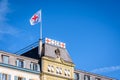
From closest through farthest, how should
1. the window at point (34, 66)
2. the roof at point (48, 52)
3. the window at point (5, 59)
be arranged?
the window at point (5, 59)
the window at point (34, 66)
the roof at point (48, 52)

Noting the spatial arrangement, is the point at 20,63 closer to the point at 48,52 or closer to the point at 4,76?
A: the point at 4,76

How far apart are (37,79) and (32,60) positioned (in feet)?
17.4

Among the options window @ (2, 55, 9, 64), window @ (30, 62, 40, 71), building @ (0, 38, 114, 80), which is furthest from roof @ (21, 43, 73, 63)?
window @ (2, 55, 9, 64)

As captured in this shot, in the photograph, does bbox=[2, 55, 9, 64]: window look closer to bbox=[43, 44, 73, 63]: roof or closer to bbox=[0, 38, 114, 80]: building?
bbox=[0, 38, 114, 80]: building

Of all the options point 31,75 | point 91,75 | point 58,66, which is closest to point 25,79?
point 31,75

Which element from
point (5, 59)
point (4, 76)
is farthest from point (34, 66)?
point (4, 76)

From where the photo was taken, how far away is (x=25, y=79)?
131 m

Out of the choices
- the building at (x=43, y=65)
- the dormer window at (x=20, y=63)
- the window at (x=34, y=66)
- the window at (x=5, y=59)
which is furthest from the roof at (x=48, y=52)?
the window at (x=5, y=59)

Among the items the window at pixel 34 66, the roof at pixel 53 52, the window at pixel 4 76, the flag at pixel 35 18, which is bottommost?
the window at pixel 4 76

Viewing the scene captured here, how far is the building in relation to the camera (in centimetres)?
12875

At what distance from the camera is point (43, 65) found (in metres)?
135

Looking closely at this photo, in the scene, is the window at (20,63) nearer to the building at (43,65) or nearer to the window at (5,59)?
the building at (43,65)

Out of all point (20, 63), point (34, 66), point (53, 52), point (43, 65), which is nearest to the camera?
point (20, 63)

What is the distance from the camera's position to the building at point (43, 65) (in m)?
129
